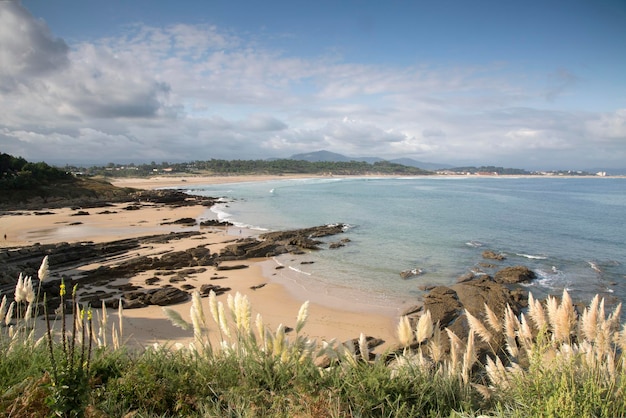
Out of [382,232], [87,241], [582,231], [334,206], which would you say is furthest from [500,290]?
[334,206]

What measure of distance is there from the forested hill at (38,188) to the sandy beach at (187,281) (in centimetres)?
649

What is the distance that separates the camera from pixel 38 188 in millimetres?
47969

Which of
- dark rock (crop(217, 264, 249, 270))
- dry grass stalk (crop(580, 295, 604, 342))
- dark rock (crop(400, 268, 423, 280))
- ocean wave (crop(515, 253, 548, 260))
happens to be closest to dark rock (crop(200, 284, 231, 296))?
dark rock (crop(217, 264, 249, 270))

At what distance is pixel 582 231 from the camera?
31109 mm

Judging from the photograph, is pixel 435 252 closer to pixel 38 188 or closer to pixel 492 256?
pixel 492 256

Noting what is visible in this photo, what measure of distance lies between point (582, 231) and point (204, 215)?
36.1 m

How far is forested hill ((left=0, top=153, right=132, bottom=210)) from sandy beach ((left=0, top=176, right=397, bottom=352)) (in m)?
6.49

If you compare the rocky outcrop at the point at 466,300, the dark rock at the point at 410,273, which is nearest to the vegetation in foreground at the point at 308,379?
the rocky outcrop at the point at 466,300

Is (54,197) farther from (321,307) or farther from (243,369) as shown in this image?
(243,369)

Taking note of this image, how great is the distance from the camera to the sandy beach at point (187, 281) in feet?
38.0

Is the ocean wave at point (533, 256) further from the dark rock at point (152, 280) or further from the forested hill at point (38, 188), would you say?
the forested hill at point (38, 188)

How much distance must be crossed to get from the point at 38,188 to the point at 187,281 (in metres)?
Result: 43.4

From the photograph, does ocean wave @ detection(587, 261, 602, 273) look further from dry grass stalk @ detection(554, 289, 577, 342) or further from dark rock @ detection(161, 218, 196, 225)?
dark rock @ detection(161, 218, 196, 225)

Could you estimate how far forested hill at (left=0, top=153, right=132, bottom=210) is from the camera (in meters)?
44.5
